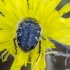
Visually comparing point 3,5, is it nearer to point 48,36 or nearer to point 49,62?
point 48,36

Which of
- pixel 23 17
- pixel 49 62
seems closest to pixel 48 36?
pixel 23 17

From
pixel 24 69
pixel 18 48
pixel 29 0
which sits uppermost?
pixel 29 0

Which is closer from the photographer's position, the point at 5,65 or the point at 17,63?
the point at 17,63

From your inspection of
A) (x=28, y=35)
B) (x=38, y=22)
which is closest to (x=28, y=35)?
(x=28, y=35)

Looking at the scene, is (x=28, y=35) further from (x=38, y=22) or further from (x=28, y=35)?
(x=38, y=22)
